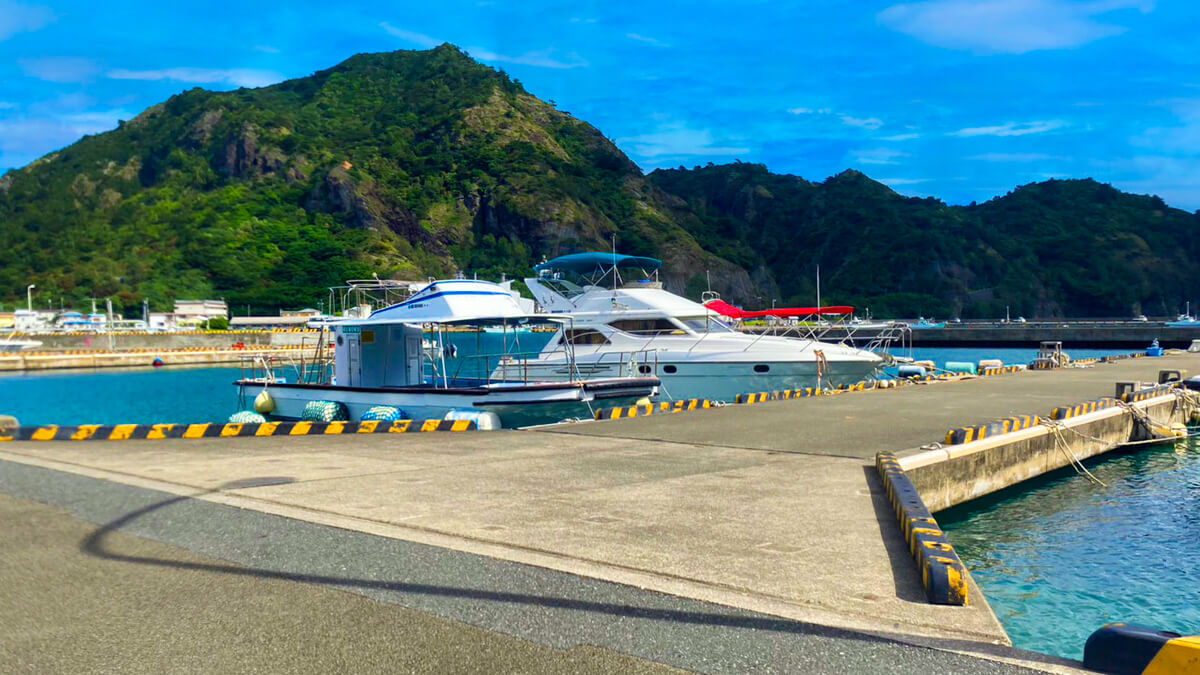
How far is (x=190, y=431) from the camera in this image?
534 inches

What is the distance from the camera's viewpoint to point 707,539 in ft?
20.5

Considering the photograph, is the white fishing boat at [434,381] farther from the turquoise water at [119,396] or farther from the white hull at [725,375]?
the turquoise water at [119,396]

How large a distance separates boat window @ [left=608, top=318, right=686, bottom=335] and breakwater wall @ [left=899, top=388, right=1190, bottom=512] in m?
12.0

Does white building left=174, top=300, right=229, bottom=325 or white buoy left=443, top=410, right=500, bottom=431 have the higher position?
white building left=174, top=300, right=229, bottom=325

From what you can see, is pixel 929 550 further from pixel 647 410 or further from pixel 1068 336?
pixel 1068 336

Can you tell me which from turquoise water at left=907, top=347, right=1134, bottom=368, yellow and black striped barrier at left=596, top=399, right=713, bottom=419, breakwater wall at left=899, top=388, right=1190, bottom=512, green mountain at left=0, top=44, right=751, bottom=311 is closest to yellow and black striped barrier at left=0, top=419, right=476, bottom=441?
yellow and black striped barrier at left=596, top=399, right=713, bottom=419

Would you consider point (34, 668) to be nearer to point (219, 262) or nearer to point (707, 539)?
point (707, 539)

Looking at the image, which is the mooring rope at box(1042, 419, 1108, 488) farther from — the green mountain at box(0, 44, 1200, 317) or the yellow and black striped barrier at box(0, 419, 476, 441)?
the green mountain at box(0, 44, 1200, 317)

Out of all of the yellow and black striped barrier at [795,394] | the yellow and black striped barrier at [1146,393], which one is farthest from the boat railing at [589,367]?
the yellow and black striped barrier at [1146,393]

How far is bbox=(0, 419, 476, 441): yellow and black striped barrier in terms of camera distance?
13.5 metres

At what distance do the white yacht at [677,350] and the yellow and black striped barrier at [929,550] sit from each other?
16132mm

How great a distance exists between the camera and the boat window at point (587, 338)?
26.0 meters

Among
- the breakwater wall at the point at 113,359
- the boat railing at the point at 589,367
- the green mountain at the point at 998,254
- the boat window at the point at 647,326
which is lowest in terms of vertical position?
the breakwater wall at the point at 113,359

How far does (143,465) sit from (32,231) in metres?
180
